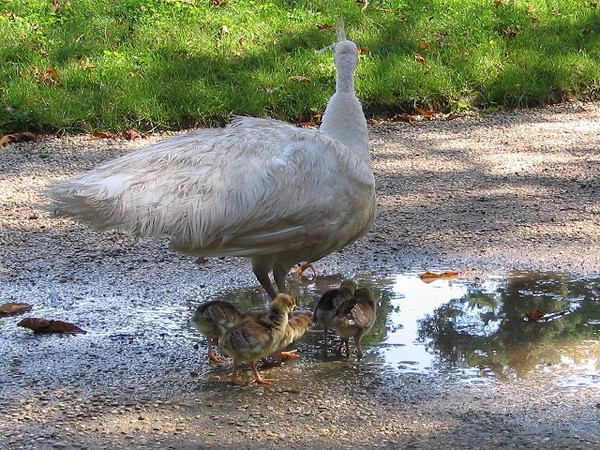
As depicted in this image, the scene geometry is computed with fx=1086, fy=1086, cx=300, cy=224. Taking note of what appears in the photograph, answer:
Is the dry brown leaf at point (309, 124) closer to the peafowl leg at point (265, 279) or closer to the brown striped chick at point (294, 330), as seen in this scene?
the peafowl leg at point (265, 279)

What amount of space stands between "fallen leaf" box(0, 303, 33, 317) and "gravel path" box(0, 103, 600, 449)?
3.4 inches

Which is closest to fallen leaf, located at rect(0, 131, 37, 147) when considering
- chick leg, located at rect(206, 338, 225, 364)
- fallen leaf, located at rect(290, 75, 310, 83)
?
fallen leaf, located at rect(290, 75, 310, 83)

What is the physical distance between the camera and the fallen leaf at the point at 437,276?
250 inches

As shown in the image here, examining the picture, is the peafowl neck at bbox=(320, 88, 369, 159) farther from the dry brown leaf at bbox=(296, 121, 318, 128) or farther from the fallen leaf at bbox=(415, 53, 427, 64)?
the fallen leaf at bbox=(415, 53, 427, 64)

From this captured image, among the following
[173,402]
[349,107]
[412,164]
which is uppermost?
[349,107]

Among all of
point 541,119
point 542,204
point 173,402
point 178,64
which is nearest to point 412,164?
point 542,204

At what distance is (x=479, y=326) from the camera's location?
5613 millimetres

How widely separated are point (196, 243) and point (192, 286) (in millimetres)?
1317

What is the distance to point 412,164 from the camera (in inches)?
340

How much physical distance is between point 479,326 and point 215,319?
1.44 m

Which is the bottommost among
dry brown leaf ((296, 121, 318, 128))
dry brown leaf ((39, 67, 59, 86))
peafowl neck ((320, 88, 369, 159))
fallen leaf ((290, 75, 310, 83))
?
dry brown leaf ((296, 121, 318, 128))

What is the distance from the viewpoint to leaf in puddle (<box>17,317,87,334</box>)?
5504 mm

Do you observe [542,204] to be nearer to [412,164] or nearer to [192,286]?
[412,164]

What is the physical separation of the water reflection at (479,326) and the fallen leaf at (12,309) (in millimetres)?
1127
